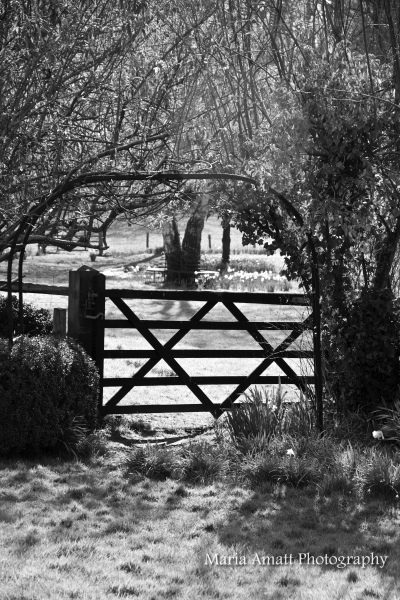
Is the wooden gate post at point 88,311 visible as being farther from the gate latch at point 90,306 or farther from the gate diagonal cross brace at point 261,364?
the gate diagonal cross brace at point 261,364

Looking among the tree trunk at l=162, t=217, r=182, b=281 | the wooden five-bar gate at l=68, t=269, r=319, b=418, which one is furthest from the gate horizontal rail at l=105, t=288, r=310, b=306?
the tree trunk at l=162, t=217, r=182, b=281

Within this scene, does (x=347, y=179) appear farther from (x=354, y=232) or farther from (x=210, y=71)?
(x=210, y=71)

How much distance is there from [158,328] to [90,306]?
0.70 metres

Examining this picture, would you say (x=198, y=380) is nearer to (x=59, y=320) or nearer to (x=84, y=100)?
(x=59, y=320)

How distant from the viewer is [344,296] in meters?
7.34

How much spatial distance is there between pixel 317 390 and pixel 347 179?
5.87 feet

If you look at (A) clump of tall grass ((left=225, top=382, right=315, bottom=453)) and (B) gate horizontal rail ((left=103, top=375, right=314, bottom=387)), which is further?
(B) gate horizontal rail ((left=103, top=375, right=314, bottom=387))

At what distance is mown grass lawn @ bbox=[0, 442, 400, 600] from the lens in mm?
3906

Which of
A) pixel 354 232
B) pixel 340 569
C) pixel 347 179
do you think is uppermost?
pixel 347 179

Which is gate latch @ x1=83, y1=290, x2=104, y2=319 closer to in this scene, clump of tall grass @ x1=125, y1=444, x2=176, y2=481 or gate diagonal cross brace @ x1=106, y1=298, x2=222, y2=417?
gate diagonal cross brace @ x1=106, y1=298, x2=222, y2=417

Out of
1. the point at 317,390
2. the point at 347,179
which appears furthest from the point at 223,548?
the point at 347,179

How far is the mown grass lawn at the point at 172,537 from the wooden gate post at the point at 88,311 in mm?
1564

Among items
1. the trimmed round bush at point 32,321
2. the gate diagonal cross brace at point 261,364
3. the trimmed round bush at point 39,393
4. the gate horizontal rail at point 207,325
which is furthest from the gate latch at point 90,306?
the trimmed round bush at point 32,321

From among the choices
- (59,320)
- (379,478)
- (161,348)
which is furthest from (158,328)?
(379,478)
